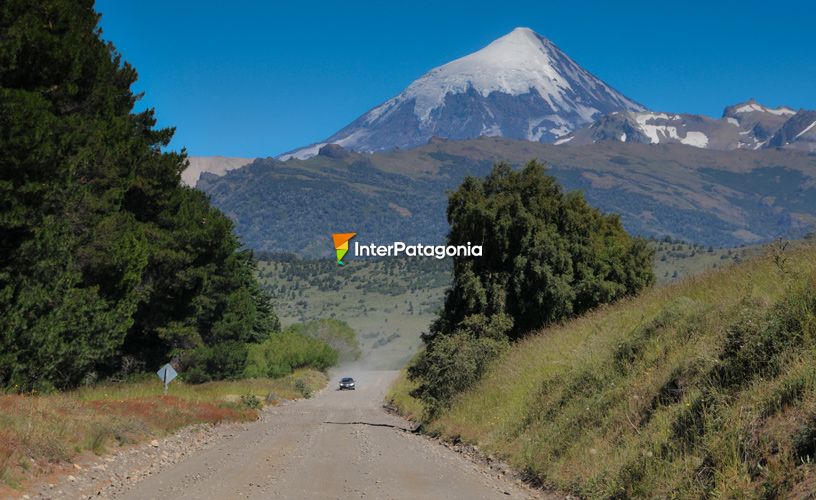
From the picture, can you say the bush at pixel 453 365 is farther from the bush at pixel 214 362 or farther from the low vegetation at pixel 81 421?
the bush at pixel 214 362

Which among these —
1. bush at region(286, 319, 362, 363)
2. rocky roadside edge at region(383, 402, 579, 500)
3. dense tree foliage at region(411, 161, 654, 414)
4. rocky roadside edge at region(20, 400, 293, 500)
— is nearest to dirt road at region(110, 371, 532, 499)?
rocky roadside edge at region(383, 402, 579, 500)

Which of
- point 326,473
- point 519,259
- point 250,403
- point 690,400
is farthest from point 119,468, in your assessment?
point 250,403

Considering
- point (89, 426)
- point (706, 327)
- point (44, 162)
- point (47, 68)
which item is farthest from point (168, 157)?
point (706, 327)

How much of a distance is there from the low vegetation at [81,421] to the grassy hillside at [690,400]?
9.26 m

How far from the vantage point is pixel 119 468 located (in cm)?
1747

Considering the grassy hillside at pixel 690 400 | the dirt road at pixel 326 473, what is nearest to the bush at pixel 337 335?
the dirt road at pixel 326 473

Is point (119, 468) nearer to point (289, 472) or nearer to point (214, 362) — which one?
point (289, 472)

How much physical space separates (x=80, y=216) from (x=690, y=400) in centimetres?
2539

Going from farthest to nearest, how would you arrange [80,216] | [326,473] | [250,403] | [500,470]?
[250,403] < [80,216] < [500,470] < [326,473]

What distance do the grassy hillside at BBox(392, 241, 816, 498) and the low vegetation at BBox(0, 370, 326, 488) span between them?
9263 mm

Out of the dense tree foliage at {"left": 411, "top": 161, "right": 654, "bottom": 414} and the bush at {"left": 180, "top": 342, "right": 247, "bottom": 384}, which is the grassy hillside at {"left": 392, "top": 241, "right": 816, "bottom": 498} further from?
the bush at {"left": 180, "top": 342, "right": 247, "bottom": 384}

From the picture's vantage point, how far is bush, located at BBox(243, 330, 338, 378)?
8488cm

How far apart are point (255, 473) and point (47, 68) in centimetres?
1902

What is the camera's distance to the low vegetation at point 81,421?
49.3ft
